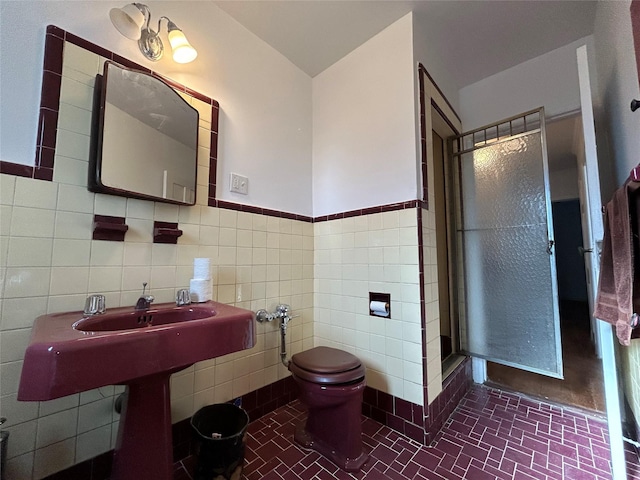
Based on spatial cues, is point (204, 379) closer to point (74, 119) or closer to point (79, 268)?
point (79, 268)

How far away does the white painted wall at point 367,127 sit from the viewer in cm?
148

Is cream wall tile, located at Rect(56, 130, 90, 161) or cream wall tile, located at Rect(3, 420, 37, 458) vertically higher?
cream wall tile, located at Rect(56, 130, 90, 161)

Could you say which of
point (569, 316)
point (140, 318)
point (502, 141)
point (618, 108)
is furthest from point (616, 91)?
point (569, 316)

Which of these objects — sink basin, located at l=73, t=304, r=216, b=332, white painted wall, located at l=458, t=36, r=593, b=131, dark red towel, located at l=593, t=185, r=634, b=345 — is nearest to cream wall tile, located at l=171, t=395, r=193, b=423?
sink basin, located at l=73, t=304, r=216, b=332

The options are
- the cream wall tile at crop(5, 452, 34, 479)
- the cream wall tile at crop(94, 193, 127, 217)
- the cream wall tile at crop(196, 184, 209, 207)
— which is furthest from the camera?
the cream wall tile at crop(196, 184, 209, 207)

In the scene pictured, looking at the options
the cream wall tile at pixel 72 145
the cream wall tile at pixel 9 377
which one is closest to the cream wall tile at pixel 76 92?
the cream wall tile at pixel 72 145

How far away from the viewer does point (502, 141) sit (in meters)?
1.79

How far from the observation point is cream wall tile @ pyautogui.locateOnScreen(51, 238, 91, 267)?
937mm

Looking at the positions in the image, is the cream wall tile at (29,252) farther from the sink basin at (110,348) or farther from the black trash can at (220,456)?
the black trash can at (220,456)

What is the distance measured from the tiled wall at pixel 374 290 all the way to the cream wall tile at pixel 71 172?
50.1 inches

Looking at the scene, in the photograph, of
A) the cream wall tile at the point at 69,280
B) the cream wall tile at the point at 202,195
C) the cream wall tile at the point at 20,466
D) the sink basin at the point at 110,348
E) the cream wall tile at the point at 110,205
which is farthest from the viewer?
the cream wall tile at the point at 202,195

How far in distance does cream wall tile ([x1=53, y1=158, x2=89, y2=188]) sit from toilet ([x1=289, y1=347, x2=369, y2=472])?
116cm

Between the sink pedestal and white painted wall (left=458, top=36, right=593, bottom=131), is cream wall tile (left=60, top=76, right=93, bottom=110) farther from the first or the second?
white painted wall (left=458, top=36, right=593, bottom=131)

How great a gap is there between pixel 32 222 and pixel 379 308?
153 centimetres
